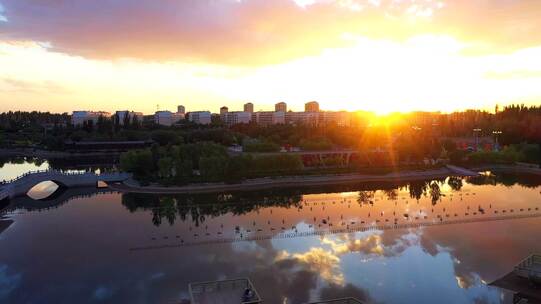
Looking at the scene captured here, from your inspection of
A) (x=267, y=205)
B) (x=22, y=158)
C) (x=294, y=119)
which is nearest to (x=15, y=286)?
(x=267, y=205)

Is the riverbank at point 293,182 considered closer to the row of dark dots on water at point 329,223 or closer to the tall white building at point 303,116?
the row of dark dots on water at point 329,223

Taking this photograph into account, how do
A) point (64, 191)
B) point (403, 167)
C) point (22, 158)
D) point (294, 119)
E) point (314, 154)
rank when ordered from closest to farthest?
point (64, 191) → point (403, 167) → point (314, 154) → point (22, 158) → point (294, 119)

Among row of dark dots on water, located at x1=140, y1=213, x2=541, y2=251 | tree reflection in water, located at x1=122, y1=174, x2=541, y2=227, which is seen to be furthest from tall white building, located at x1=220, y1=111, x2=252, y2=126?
row of dark dots on water, located at x1=140, y1=213, x2=541, y2=251

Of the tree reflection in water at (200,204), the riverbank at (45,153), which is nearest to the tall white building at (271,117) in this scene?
the riverbank at (45,153)

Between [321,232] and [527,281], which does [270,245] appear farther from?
[527,281]

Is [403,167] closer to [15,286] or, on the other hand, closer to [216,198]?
[216,198]

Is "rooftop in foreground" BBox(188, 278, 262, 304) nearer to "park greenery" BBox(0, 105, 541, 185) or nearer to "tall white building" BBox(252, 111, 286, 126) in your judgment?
"park greenery" BBox(0, 105, 541, 185)

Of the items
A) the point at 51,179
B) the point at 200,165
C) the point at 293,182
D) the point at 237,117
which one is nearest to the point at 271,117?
the point at 237,117
